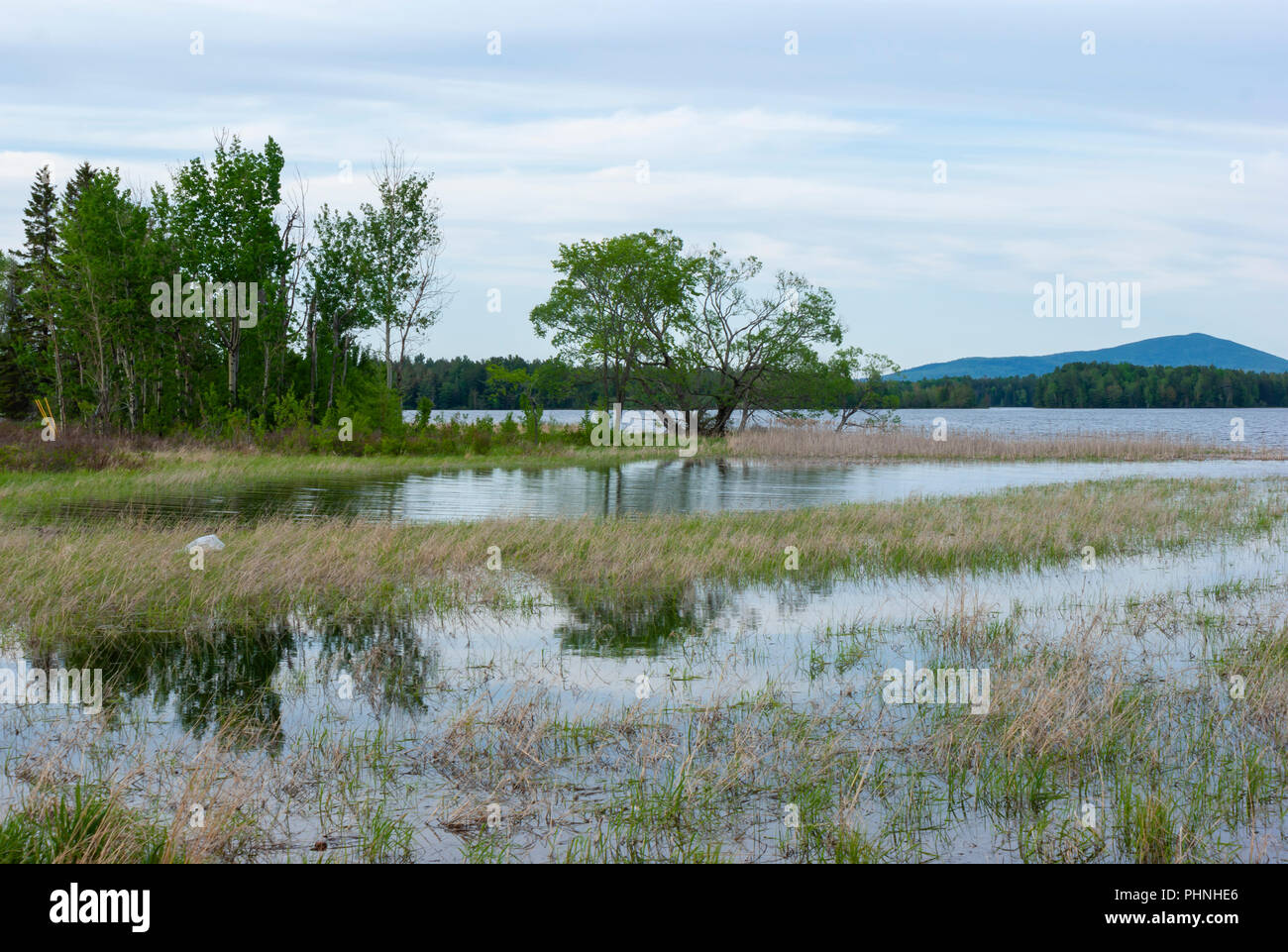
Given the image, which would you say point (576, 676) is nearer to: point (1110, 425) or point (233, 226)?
point (233, 226)

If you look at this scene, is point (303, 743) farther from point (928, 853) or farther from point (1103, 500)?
point (1103, 500)

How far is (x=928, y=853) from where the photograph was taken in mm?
6137

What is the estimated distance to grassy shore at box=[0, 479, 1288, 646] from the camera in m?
13.0

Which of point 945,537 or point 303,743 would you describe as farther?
point 945,537

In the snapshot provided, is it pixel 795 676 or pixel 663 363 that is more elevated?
pixel 663 363

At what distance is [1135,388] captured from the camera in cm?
16675

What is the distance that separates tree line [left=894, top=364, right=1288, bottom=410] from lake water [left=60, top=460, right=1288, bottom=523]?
118576 mm

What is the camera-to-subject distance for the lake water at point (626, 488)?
23.3m

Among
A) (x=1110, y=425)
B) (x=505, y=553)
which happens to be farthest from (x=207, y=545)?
(x=1110, y=425)

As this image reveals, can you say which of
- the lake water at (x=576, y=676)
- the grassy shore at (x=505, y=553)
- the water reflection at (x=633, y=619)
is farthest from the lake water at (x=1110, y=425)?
the lake water at (x=576, y=676)
